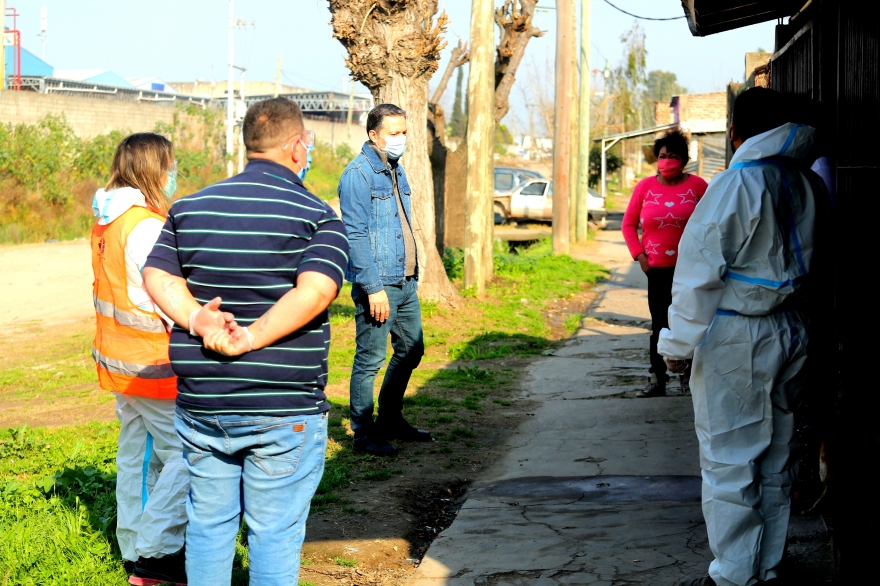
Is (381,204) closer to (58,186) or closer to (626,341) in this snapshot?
(626,341)

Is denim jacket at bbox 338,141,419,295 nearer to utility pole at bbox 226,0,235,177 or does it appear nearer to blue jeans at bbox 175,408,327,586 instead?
blue jeans at bbox 175,408,327,586

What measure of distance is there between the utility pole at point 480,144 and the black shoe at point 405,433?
659 cm

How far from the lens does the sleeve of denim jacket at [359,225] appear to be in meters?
5.35

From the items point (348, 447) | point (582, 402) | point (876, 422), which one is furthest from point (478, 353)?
point (876, 422)

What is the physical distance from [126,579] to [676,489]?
9.25ft

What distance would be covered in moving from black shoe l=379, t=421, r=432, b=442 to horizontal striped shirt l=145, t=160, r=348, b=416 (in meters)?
3.28

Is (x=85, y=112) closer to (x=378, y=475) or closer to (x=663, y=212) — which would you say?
(x=663, y=212)

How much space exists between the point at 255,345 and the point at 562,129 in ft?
56.4

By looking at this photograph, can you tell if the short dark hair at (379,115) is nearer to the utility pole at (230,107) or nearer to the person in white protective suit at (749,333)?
the person in white protective suit at (749,333)

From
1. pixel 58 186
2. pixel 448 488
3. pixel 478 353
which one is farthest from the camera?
pixel 58 186

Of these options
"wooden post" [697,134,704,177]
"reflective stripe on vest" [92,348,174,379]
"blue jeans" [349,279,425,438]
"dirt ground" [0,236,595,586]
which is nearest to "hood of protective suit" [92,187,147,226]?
"reflective stripe on vest" [92,348,174,379]

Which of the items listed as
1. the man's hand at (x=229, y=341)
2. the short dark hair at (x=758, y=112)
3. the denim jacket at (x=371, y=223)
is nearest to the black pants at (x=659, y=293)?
the denim jacket at (x=371, y=223)

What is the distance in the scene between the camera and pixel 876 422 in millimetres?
3010

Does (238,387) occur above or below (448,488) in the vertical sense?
above
